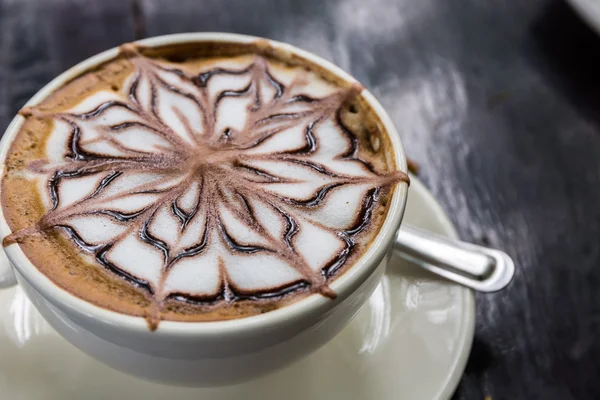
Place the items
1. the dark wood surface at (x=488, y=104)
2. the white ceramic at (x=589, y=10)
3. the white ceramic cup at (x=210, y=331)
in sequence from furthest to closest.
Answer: the white ceramic at (x=589, y=10), the dark wood surface at (x=488, y=104), the white ceramic cup at (x=210, y=331)

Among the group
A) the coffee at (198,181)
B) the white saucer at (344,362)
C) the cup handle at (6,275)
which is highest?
the coffee at (198,181)

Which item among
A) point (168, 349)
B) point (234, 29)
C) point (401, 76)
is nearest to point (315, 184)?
point (168, 349)

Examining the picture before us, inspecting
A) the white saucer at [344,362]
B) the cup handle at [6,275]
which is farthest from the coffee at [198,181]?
the white saucer at [344,362]

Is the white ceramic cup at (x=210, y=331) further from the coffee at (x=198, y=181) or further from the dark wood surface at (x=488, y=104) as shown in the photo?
the dark wood surface at (x=488, y=104)

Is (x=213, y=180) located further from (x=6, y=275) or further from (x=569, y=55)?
(x=569, y=55)

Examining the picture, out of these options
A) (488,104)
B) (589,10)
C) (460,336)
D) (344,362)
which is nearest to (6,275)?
(344,362)

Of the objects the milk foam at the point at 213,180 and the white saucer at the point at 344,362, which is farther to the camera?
the white saucer at the point at 344,362

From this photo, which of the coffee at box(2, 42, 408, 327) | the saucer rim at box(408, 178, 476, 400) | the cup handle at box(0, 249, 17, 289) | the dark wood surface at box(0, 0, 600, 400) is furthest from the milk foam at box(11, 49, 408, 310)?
the dark wood surface at box(0, 0, 600, 400)

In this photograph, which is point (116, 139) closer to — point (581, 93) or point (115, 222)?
point (115, 222)
